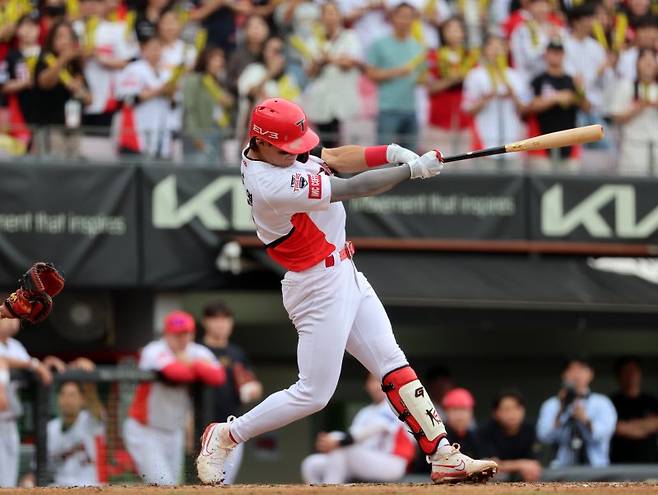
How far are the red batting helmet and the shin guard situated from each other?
3.87 ft

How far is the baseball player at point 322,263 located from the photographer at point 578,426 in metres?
4.09

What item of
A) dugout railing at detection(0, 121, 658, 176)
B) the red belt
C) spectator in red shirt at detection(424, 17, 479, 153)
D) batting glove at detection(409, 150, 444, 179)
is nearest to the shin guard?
the red belt

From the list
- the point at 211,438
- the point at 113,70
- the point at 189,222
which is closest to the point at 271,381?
the point at 189,222

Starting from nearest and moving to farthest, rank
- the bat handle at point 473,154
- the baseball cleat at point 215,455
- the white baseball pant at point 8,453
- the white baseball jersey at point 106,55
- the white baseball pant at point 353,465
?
1. the bat handle at point 473,154
2. the baseball cleat at point 215,455
3. the white baseball pant at point 8,453
4. the white baseball pant at point 353,465
5. the white baseball jersey at point 106,55

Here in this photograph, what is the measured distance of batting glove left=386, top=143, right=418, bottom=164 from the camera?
7.04 metres

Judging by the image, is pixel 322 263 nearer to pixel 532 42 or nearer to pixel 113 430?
pixel 113 430

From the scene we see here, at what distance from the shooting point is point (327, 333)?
23.1 ft

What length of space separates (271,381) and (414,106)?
3042mm

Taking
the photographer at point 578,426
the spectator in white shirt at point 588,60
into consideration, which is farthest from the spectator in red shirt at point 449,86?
the photographer at point 578,426

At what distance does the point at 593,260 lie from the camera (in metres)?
12.8

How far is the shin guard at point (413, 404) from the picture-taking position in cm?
717

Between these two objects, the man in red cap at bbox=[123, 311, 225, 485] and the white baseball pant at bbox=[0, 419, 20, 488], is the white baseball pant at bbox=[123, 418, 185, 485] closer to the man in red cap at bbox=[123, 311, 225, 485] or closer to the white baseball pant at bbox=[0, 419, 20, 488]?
the man in red cap at bbox=[123, 311, 225, 485]

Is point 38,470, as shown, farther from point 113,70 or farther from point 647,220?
point 647,220

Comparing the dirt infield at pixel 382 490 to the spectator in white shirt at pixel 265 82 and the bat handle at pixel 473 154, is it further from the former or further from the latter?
the spectator in white shirt at pixel 265 82
